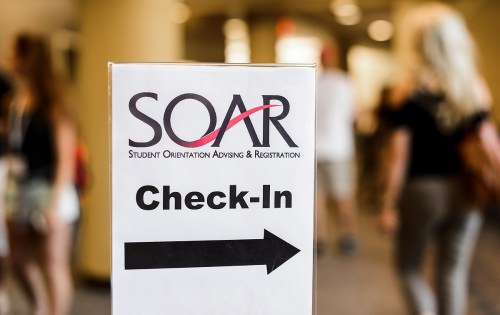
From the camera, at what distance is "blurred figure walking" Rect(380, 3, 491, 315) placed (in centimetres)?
282

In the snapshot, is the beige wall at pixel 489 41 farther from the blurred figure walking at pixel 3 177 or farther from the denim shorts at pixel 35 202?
the denim shorts at pixel 35 202

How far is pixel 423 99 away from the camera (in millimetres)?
2861

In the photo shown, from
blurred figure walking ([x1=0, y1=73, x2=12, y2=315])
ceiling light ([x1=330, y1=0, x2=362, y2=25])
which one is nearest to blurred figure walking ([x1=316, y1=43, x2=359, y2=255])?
blurred figure walking ([x1=0, y1=73, x2=12, y2=315])

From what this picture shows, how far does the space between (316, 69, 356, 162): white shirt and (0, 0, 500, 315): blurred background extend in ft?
3.04

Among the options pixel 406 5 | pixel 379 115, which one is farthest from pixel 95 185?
pixel 406 5

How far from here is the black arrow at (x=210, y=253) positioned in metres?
1.25

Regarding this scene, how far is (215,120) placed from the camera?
1251mm

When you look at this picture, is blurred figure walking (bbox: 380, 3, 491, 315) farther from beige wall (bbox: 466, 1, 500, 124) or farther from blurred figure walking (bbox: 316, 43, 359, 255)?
beige wall (bbox: 466, 1, 500, 124)

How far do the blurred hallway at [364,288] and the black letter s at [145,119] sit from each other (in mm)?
3050

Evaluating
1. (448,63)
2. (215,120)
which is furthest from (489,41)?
(215,120)

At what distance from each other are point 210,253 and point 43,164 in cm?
226

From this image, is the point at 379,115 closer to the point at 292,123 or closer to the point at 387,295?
the point at 387,295

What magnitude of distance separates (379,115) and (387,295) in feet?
13.4

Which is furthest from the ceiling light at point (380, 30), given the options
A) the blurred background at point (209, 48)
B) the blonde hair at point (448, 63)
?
the blonde hair at point (448, 63)
